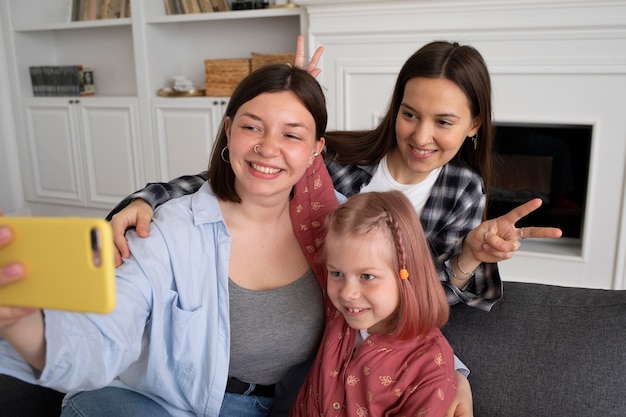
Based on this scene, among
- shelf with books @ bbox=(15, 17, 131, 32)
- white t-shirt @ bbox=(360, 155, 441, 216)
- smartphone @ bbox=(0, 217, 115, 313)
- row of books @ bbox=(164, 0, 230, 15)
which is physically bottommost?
white t-shirt @ bbox=(360, 155, 441, 216)

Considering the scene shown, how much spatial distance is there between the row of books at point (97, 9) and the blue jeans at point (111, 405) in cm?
358

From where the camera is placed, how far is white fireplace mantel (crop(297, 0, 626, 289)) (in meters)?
2.89

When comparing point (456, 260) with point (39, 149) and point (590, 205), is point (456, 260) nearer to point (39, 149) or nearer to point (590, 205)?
point (590, 205)

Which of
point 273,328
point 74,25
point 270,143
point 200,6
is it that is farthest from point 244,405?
point 74,25

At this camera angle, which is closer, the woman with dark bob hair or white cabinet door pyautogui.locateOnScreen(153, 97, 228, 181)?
the woman with dark bob hair

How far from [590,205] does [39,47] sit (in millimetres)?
4175

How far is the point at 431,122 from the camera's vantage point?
59.6 inches

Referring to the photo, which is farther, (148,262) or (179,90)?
(179,90)

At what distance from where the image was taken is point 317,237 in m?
1.42

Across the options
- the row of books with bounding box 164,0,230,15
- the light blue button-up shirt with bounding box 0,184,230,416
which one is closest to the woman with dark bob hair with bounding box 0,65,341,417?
the light blue button-up shirt with bounding box 0,184,230,416

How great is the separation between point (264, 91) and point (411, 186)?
21.2 inches

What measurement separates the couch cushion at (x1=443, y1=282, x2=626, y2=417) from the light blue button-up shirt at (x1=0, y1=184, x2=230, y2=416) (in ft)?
1.82

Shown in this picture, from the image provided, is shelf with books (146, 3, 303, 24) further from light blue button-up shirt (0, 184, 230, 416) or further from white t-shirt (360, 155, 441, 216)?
light blue button-up shirt (0, 184, 230, 416)

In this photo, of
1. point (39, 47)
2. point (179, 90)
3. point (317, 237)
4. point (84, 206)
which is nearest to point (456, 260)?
point (317, 237)
